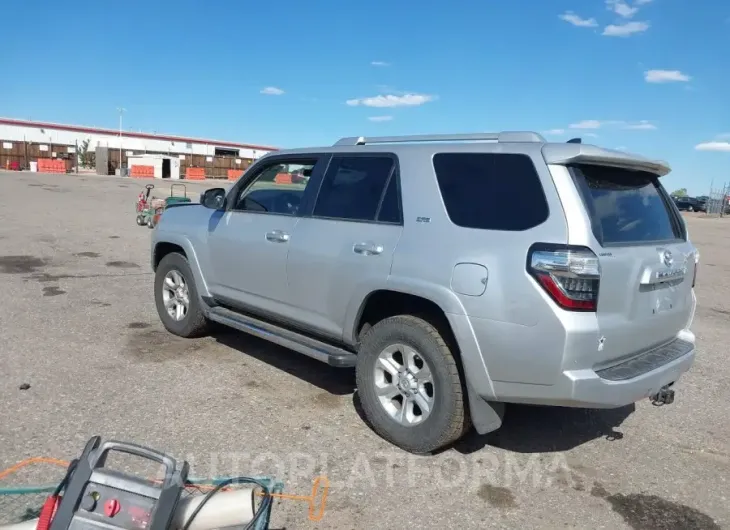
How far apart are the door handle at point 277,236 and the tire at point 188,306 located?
1181mm

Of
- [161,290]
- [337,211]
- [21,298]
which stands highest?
[337,211]

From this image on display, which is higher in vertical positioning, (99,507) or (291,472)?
(99,507)

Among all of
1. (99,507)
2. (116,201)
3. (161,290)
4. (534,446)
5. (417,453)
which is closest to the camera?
(99,507)

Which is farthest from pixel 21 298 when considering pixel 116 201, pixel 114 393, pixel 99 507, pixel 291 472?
pixel 116 201

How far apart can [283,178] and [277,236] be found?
68cm

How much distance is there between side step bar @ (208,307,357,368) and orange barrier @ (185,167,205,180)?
56954mm

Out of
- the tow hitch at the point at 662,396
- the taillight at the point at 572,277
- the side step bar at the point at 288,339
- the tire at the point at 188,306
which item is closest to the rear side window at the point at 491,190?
the taillight at the point at 572,277

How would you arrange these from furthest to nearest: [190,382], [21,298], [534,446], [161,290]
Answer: [21,298] < [161,290] < [190,382] < [534,446]

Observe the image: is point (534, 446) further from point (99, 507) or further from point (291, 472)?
point (99, 507)

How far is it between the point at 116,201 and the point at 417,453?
2445cm

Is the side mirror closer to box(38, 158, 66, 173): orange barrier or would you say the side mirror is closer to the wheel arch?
the wheel arch

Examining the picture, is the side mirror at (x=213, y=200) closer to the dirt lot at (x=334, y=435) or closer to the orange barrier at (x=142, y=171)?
the dirt lot at (x=334, y=435)

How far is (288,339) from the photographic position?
4.50m

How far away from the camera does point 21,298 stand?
24.2 ft
